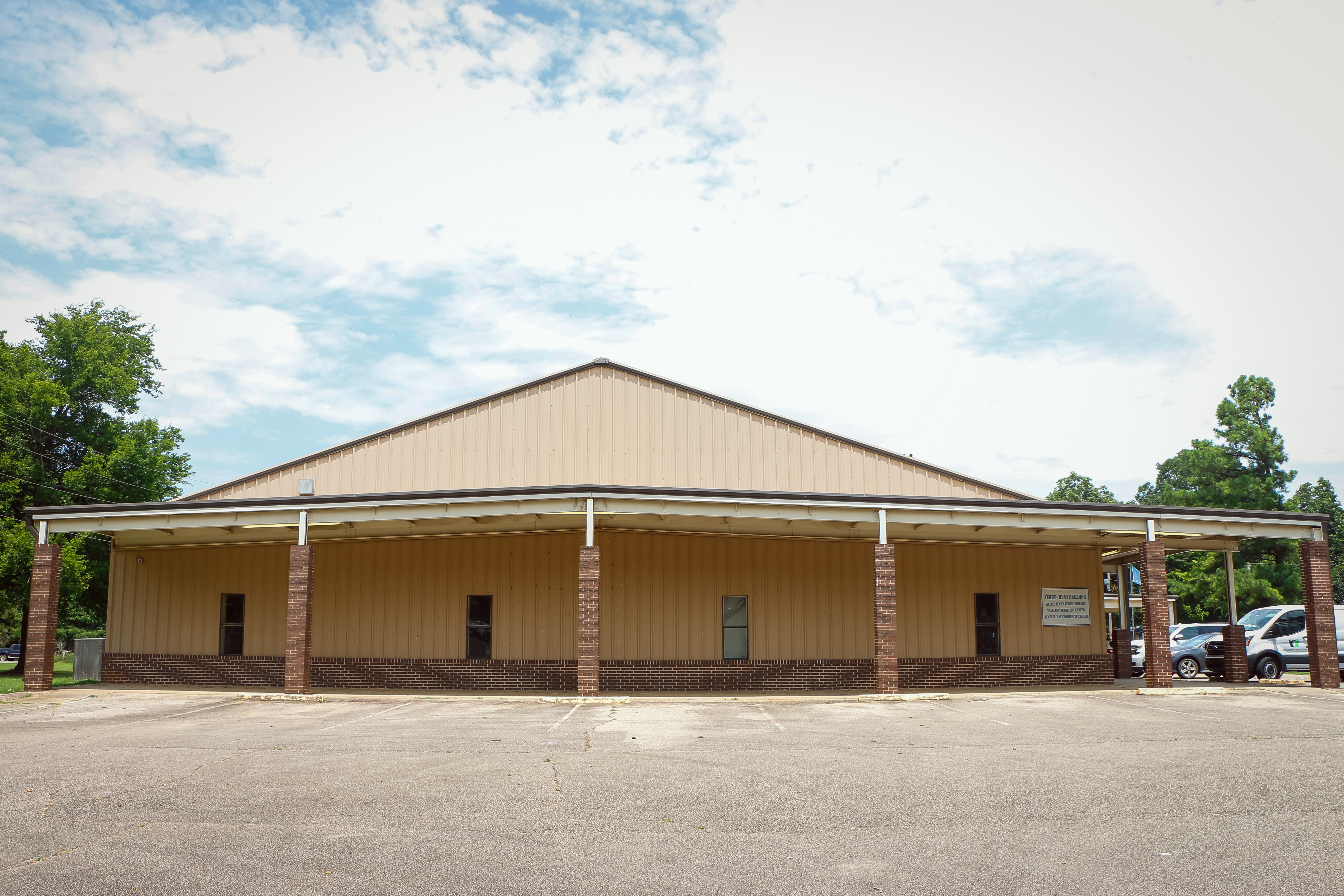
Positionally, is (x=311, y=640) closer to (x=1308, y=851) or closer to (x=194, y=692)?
(x=194, y=692)

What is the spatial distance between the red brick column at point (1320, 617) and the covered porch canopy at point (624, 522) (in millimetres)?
123

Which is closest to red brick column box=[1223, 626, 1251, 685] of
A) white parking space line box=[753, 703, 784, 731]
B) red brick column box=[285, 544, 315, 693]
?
white parking space line box=[753, 703, 784, 731]

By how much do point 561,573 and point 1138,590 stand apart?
47096 mm

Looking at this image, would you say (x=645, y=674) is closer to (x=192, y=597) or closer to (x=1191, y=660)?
(x=192, y=597)

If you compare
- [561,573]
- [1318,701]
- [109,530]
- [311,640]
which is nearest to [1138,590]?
[1318,701]

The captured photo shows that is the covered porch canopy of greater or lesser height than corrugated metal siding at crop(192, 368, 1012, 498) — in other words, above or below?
below

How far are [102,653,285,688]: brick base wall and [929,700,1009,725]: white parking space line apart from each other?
48.5 ft

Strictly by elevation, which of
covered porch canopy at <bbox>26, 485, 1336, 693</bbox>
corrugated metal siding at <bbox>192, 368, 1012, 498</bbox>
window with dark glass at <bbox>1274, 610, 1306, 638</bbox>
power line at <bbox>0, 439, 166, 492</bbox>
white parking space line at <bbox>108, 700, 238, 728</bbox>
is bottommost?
white parking space line at <bbox>108, 700, 238, 728</bbox>

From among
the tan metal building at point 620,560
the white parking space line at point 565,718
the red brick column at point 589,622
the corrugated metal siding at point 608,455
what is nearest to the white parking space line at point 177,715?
the tan metal building at point 620,560

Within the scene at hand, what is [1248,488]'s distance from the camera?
50875mm

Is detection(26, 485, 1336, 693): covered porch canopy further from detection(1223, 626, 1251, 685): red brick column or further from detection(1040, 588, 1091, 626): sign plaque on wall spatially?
detection(1223, 626, 1251, 685): red brick column

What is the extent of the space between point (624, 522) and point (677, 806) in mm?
12230

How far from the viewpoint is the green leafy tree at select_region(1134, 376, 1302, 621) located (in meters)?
49.0

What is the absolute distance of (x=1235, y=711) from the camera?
655 inches
